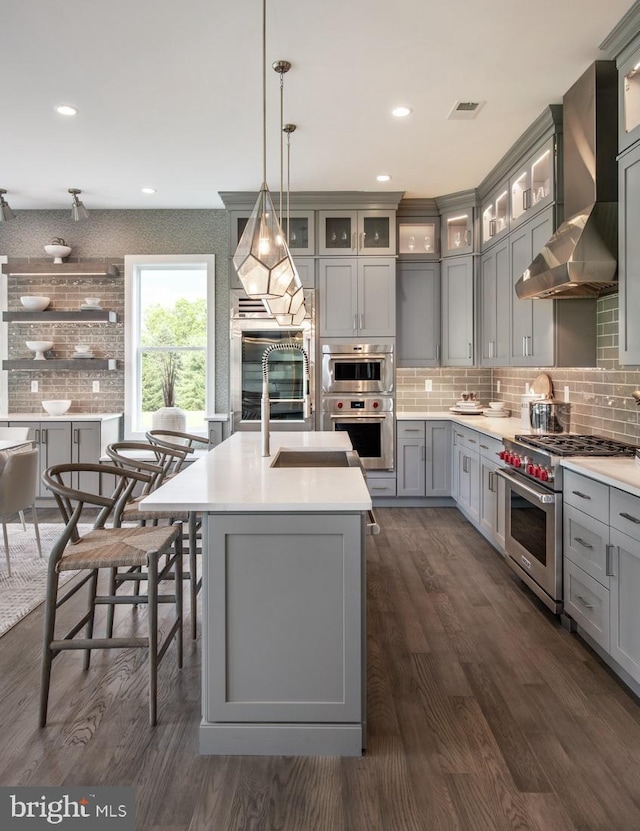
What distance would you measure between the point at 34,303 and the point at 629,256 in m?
5.26

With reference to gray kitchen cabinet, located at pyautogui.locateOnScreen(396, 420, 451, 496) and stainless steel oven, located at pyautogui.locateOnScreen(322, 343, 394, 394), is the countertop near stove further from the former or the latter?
stainless steel oven, located at pyautogui.locateOnScreen(322, 343, 394, 394)

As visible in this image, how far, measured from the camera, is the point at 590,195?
317 centimetres

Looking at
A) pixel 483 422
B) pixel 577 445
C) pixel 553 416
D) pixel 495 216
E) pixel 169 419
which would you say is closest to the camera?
pixel 577 445

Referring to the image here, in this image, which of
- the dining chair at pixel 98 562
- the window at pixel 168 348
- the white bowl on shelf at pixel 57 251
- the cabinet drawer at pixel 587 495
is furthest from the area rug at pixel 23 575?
the cabinet drawer at pixel 587 495

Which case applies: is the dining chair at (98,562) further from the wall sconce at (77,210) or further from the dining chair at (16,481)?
the wall sconce at (77,210)

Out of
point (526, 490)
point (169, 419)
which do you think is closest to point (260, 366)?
point (169, 419)

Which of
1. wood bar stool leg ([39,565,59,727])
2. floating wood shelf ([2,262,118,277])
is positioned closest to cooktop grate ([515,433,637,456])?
wood bar stool leg ([39,565,59,727])

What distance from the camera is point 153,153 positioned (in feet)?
14.6

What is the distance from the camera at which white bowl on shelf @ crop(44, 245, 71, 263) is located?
5.75 meters

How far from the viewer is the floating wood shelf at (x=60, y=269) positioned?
5.75 metres

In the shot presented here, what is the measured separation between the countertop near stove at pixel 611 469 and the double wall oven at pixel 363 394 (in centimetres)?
264

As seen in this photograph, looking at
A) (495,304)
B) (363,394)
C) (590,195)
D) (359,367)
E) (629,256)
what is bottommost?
(363,394)

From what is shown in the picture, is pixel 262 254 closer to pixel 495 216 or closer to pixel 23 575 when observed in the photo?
pixel 23 575

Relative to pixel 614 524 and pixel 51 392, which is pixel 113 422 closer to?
pixel 51 392
